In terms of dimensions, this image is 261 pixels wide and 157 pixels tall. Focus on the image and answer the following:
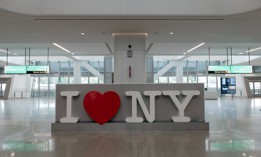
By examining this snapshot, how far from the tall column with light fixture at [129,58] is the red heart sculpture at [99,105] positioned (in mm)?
3448

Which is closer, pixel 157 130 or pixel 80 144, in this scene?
Answer: pixel 80 144

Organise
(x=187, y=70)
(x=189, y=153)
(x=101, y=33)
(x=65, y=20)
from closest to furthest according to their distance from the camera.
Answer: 1. (x=189, y=153)
2. (x=65, y=20)
3. (x=101, y=33)
4. (x=187, y=70)

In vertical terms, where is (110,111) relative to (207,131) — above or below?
above

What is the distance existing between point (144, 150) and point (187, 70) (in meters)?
25.6

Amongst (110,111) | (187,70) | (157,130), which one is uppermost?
(187,70)

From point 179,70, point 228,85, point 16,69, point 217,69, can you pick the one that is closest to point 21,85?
point 16,69

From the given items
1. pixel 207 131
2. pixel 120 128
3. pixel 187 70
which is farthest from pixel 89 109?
pixel 187 70

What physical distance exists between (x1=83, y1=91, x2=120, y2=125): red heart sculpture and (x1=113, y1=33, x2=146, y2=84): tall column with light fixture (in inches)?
136

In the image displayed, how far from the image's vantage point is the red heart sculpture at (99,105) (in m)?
6.59

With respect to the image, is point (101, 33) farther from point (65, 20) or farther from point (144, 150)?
point (144, 150)

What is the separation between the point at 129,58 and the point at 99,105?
155 inches

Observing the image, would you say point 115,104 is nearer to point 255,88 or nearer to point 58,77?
point 58,77

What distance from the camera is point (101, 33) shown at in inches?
398

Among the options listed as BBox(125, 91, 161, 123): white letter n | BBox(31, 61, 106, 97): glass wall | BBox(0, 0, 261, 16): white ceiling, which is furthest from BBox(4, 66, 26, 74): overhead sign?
BBox(31, 61, 106, 97): glass wall
